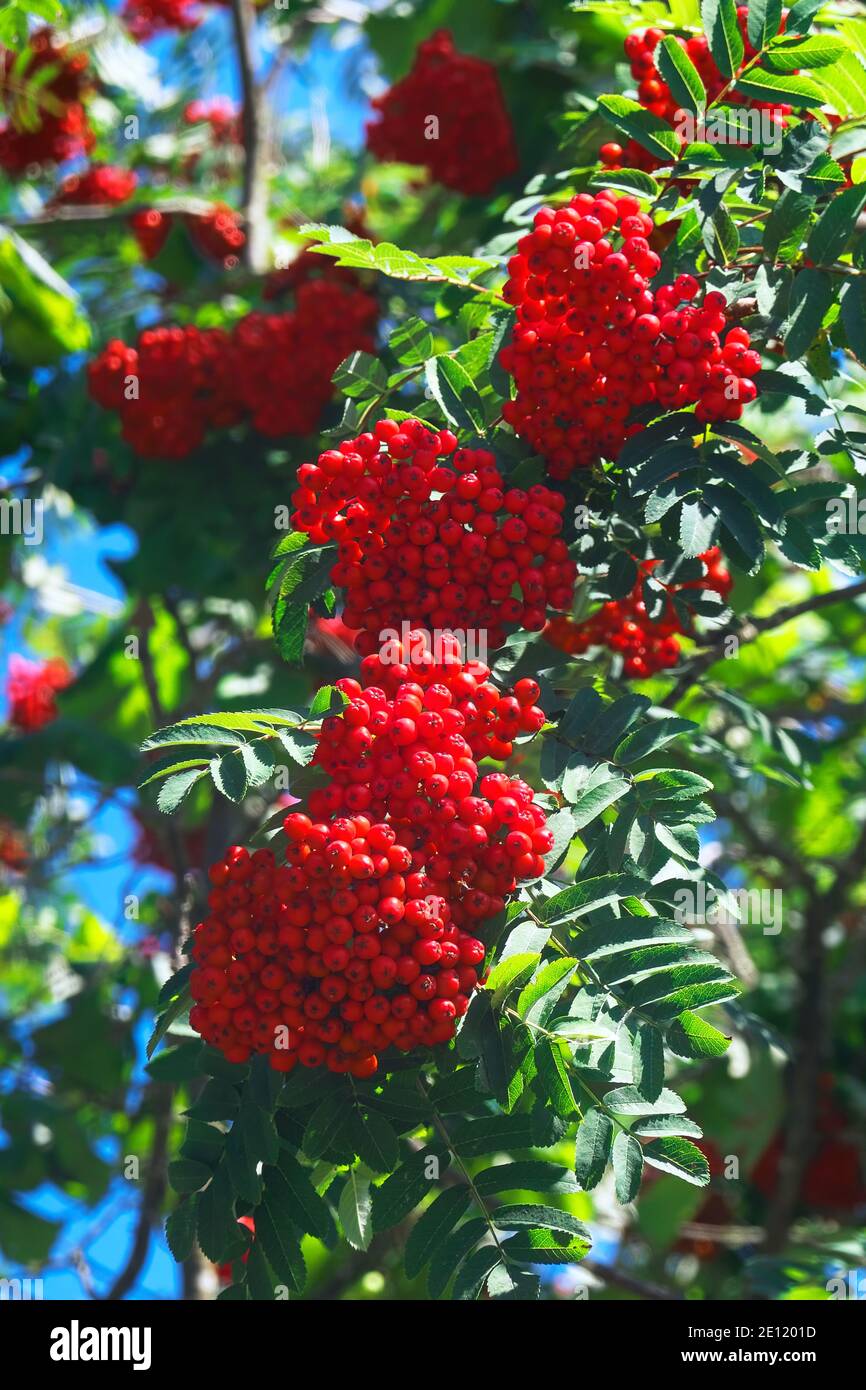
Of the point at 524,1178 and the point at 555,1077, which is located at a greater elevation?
the point at 555,1077

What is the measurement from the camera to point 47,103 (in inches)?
223

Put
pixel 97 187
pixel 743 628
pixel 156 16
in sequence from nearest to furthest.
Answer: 1. pixel 743 628
2. pixel 97 187
3. pixel 156 16

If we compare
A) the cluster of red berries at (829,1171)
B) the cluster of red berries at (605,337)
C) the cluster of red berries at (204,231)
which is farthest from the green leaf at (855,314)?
the cluster of red berries at (829,1171)

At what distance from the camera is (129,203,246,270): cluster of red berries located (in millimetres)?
5383

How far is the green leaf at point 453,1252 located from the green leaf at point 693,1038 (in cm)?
44

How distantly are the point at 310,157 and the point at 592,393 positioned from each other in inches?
209

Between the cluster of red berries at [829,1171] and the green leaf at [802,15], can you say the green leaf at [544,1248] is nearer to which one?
the green leaf at [802,15]

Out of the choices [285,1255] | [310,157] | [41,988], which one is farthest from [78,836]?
[285,1255]

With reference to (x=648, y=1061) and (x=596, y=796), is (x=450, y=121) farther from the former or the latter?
(x=648, y=1061)

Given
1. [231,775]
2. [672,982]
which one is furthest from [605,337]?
[672,982]

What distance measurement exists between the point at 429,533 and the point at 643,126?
908 millimetres
